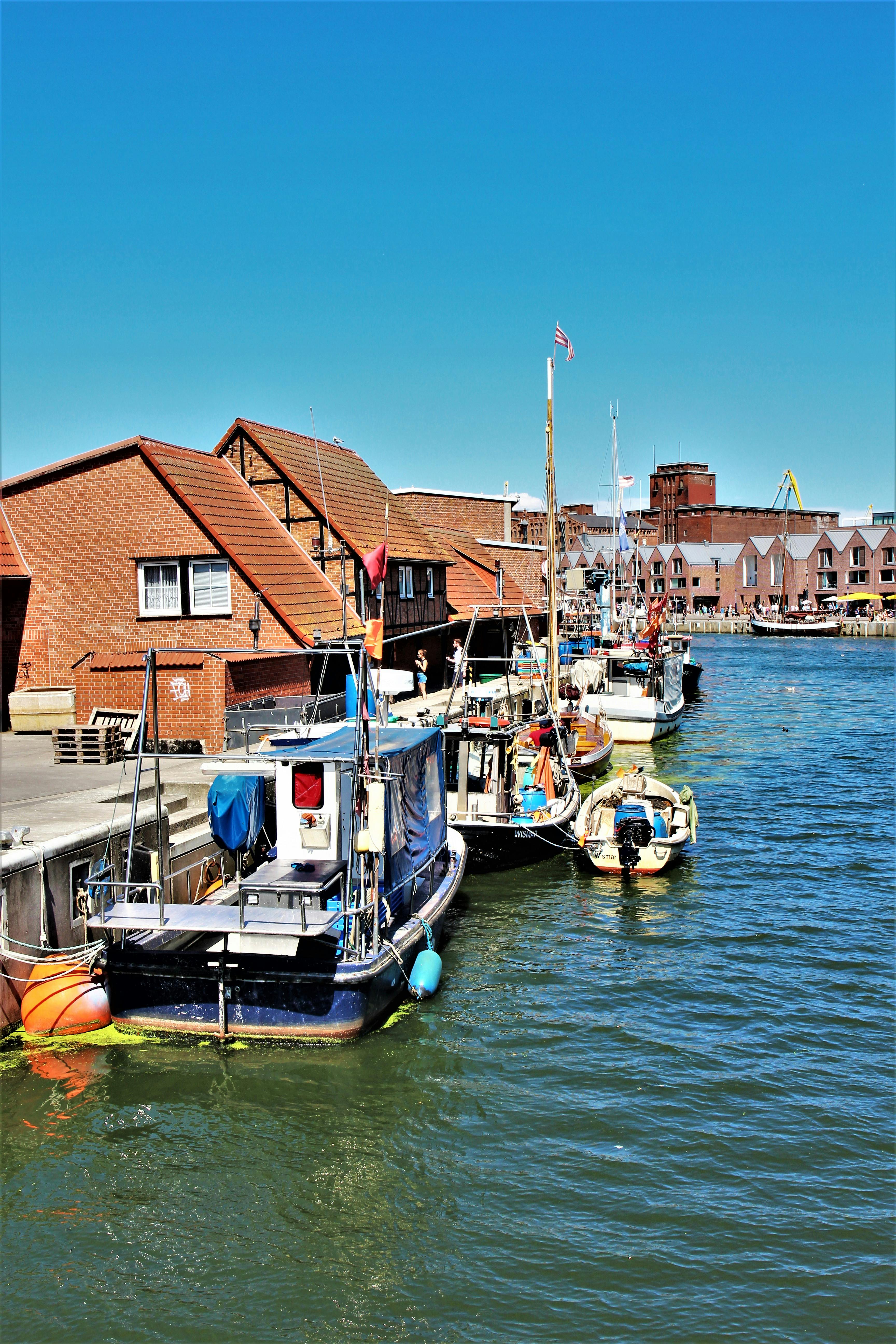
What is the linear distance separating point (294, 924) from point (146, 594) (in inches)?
605

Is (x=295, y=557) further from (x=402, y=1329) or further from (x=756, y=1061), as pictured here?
(x=402, y=1329)

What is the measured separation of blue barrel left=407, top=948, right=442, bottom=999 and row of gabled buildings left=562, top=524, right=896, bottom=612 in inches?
4351

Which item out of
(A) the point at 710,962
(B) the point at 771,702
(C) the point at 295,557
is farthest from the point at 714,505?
(A) the point at 710,962

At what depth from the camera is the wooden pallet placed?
21016mm

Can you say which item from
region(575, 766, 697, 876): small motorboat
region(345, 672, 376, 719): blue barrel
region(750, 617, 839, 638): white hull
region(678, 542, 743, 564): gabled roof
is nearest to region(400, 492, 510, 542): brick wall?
region(575, 766, 697, 876): small motorboat

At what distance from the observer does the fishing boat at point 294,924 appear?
40.9 feet

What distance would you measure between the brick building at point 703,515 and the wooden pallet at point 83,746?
14588 cm

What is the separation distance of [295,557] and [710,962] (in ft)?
55.0

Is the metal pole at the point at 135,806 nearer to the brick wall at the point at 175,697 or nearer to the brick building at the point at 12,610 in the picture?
the brick wall at the point at 175,697

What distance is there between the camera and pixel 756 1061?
42.3 ft

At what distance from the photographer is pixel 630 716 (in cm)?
4103

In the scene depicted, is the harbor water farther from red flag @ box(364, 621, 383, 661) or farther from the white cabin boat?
the white cabin boat

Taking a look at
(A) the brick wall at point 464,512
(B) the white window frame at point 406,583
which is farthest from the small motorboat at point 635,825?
(A) the brick wall at point 464,512

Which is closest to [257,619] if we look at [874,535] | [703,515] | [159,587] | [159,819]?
[159,587]
